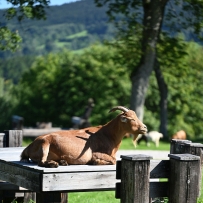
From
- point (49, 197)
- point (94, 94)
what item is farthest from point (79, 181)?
point (94, 94)

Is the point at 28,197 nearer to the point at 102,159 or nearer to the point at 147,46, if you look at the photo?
the point at 102,159

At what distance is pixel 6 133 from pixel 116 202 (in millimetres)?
2177

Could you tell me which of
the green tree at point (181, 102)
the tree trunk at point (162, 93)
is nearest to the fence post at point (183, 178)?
the tree trunk at point (162, 93)

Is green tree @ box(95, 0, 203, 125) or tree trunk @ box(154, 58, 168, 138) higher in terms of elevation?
green tree @ box(95, 0, 203, 125)

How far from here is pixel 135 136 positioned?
27.3 ft

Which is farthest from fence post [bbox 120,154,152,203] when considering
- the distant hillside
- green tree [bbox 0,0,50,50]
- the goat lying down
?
the distant hillside

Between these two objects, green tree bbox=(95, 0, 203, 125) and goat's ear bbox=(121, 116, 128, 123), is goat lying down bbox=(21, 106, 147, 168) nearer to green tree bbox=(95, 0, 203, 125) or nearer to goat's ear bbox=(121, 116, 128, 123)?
goat's ear bbox=(121, 116, 128, 123)

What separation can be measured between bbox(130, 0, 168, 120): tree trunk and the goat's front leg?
766 inches

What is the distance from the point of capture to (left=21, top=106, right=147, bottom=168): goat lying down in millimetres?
7711

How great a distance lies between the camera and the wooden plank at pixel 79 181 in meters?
7.09

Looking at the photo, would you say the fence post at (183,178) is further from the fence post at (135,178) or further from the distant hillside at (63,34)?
the distant hillside at (63,34)

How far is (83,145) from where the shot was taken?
7828 millimetres

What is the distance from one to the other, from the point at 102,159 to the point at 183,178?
1.60 metres

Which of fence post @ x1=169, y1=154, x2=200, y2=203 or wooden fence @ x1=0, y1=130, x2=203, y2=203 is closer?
wooden fence @ x1=0, y1=130, x2=203, y2=203
